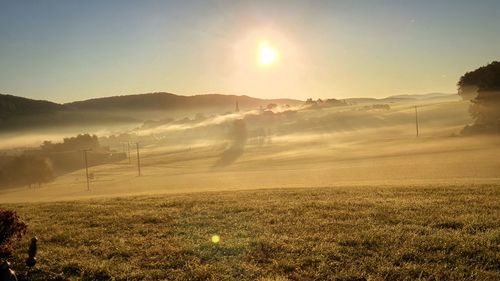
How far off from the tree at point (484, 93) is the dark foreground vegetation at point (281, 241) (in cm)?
8288

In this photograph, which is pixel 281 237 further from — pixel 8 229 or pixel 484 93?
pixel 484 93

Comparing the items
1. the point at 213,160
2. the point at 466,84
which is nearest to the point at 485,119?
the point at 466,84

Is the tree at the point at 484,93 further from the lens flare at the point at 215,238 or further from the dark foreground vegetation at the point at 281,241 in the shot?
the lens flare at the point at 215,238

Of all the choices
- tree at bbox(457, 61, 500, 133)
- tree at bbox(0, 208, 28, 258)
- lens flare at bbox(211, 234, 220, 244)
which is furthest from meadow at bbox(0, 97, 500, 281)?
tree at bbox(457, 61, 500, 133)

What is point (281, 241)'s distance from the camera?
40.5ft

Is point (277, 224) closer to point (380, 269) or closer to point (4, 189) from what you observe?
point (380, 269)

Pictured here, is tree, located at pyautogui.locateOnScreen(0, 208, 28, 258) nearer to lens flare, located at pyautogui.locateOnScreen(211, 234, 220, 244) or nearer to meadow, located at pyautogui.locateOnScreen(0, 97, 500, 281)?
meadow, located at pyautogui.locateOnScreen(0, 97, 500, 281)

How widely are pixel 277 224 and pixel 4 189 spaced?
108 m

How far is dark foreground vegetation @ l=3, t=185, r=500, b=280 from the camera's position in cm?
999

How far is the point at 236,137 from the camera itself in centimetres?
17000

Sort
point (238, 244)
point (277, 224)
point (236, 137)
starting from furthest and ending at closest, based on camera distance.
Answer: point (236, 137)
point (277, 224)
point (238, 244)

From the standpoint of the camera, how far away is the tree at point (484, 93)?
298 ft

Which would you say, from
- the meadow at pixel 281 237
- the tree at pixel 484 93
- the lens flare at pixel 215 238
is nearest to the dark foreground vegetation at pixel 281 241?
the meadow at pixel 281 237

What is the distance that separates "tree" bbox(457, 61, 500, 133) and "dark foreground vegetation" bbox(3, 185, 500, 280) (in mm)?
82885
